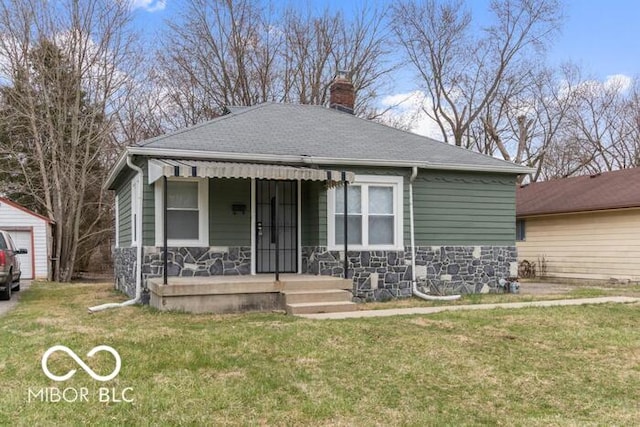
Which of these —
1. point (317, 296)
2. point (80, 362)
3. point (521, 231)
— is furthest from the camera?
point (521, 231)

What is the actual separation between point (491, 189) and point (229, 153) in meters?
5.53

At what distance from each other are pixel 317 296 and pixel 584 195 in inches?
472

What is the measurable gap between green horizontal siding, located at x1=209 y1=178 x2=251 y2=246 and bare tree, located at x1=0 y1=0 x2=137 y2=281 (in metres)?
12.4

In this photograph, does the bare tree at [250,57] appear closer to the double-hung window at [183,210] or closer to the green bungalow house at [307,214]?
the green bungalow house at [307,214]

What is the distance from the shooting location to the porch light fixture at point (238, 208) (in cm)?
997

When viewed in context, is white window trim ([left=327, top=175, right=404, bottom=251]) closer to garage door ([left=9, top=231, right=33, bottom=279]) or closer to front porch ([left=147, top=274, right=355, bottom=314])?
front porch ([left=147, top=274, right=355, bottom=314])

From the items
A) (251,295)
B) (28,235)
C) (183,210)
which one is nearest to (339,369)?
(251,295)

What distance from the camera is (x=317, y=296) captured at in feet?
28.0

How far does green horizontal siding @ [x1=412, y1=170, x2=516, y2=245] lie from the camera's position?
1088 centimetres

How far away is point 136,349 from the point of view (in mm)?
5668

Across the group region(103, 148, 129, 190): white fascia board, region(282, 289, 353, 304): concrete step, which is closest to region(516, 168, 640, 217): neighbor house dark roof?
region(282, 289, 353, 304): concrete step

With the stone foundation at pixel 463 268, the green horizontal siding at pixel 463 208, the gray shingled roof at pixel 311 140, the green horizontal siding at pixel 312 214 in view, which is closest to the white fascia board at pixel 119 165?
the gray shingled roof at pixel 311 140

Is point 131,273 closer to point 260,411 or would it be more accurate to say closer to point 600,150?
point 260,411

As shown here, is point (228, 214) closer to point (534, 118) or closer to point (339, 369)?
point (339, 369)
